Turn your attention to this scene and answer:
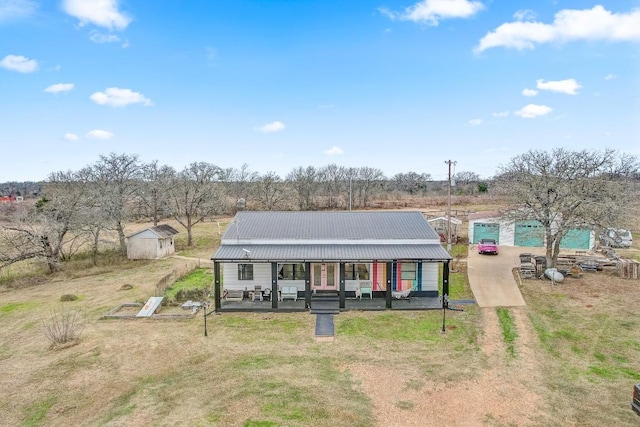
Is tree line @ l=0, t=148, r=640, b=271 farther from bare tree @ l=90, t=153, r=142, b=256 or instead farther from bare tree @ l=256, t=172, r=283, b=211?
bare tree @ l=256, t=172, r=283, b=211

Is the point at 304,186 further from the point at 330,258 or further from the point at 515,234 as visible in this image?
the point at 330,258

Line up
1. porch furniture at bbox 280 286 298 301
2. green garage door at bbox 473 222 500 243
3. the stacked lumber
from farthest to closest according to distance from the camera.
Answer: green garage door at bbox 473 222 500 243 → the stacked lumber → porch furniture at bbox 280 286 298 301

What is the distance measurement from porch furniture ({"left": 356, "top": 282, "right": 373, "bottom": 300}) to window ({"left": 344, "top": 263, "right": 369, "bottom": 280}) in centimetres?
35

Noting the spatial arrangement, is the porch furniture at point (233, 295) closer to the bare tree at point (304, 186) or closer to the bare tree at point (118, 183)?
the bare tree at point (118, 183)

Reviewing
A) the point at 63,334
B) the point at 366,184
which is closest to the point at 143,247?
the point at 63,334

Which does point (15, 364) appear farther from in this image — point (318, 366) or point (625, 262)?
point (625, 262)

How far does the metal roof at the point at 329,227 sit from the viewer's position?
20.0 metres

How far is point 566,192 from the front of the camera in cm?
2245

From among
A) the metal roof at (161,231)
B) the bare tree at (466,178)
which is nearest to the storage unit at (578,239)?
the metal roof at (161,231)

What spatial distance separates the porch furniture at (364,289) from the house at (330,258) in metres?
0.05

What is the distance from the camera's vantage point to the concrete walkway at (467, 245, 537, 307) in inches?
755

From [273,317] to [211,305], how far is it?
3.57 m

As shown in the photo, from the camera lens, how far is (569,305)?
717 inches

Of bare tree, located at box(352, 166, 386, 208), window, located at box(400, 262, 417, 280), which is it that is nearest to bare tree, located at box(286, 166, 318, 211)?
bare tree, located at box(352, 166, 386, 208)
